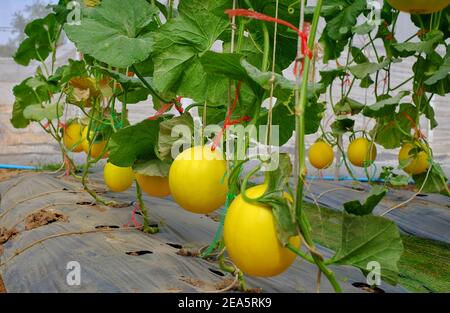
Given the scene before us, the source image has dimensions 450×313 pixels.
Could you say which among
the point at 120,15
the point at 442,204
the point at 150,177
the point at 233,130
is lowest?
the point at 442,204

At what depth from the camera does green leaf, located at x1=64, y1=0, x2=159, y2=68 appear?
0.95m

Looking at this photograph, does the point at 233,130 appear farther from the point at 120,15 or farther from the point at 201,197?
the point at 120,15

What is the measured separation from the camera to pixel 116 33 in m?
1.05

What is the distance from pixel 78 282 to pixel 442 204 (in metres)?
2.23

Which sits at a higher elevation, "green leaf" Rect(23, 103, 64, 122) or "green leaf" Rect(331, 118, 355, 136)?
"green leaf" Rect(23, 103, 64, 122)

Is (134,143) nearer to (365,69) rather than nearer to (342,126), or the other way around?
(365,69)

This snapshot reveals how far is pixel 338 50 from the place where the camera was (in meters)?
1.94

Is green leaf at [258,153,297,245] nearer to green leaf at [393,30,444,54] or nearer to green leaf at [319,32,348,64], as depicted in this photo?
green leaf at [393,30,444,54]

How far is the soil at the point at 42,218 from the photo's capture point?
→ 64.6 inches

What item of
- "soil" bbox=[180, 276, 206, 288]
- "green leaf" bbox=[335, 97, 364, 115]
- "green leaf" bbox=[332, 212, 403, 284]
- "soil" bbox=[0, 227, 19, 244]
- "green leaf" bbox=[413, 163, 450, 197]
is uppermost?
"green leaf" bbox=[335, 97, 364, 115]

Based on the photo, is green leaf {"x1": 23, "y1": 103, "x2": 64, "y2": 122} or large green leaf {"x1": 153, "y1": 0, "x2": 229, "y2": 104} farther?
green leaf {"x1": 23, "y1": 103, "x2": 64, "y2": 122}

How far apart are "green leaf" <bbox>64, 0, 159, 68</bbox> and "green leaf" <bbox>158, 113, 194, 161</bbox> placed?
136 mm

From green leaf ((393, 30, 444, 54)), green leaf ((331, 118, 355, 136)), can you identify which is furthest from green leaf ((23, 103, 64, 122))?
green leaf ((393, 30, 444, 54))
